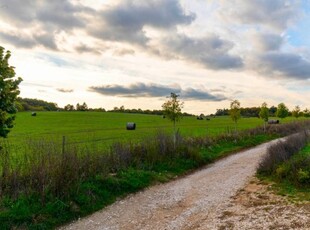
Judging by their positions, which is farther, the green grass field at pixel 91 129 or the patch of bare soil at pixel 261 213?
the green grass field at pixel 91 129

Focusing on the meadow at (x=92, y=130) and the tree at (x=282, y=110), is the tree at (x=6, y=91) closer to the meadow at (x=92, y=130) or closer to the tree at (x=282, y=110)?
the meadow at (x=92, y=130)

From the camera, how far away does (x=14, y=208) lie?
11180 millimetres

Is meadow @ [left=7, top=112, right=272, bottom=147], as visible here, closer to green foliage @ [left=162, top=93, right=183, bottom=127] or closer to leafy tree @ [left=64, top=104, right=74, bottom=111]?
green foliage @ [left=162, top=93, right=183, bottom=127]

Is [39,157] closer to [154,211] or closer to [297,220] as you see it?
[154,211]

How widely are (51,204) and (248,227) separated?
270 inches

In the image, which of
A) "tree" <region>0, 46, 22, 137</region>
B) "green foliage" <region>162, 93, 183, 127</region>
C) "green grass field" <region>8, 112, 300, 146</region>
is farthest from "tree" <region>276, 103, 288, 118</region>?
"tree" <region>0, 46, 22, 137</region>

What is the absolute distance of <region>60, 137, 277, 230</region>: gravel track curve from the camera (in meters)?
11.5

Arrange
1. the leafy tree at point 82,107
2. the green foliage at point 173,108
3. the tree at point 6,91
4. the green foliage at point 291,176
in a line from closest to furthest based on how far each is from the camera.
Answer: the tree at point 6,91 < the green foliage at point 291,176 < the green foliage at point 173,108 < the leafy tree at point 82,107

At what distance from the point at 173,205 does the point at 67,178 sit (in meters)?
4.38

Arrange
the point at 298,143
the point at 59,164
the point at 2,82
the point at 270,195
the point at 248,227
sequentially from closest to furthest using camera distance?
the point at 2,82 → the point at 248,227 → the point at 59,164 → the point at 270,195 → the point at 298,143

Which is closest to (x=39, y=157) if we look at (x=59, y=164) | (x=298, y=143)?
(x=59, y=164)

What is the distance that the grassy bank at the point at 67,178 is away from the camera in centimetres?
1152

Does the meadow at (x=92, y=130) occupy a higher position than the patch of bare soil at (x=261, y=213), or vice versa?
the meadow at (x=92, y=130)

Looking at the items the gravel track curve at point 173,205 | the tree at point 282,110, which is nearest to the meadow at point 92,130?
the gravel track curve at point 173,205
